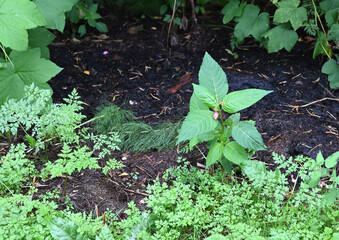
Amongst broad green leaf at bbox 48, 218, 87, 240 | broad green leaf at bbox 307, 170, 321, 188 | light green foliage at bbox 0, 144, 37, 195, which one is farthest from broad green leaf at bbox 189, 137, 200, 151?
light green foliage at bbox 0, 144, 37, 195

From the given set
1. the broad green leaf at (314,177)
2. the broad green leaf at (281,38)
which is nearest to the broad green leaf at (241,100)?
the broad green leaf at (314,177)

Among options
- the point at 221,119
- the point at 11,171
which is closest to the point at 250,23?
the point at 221,119

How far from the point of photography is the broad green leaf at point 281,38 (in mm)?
3365

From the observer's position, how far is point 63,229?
80.8 inches

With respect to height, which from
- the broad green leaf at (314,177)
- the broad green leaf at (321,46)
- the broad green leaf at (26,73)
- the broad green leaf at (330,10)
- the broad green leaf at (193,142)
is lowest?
the broad green leaf at (314,177)

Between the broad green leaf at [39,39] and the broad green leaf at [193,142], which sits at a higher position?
the broad green leaf at [39,39]

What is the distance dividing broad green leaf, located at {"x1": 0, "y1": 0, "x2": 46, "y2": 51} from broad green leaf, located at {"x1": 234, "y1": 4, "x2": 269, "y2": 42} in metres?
1.79

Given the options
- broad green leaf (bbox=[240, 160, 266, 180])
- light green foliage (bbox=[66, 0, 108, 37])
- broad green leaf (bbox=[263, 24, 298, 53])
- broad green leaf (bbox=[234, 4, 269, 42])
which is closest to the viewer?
broad green leaf (bbox=[240, 160, 266, 180])

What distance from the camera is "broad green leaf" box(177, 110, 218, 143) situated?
80.8 inches

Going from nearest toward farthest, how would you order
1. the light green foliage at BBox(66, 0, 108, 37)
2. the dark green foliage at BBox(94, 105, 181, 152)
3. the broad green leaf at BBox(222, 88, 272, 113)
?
the broad green leaf at BBox(222, 88, 272, 113) → the dark green foliage at BBox(94, 105, 181, 152) → the light green foliage at BBox(66, 0, 108, 37)

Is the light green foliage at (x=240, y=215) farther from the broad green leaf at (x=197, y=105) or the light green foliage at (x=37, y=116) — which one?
the light green foliage at (x=37, y=116)

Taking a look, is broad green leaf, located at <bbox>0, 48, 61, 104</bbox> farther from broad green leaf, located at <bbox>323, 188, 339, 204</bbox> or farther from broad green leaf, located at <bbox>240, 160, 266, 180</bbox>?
broad green leaf, located at <bbox>323, 188, 339, 204</bbox>

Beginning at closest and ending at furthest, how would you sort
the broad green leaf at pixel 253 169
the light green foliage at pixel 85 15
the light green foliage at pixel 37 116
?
the broad green leaf at pixel 253 169, the light green foliage at pixel 37 116, the light green foliage at pixel 85 15

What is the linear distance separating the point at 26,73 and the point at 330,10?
2.49 meters
